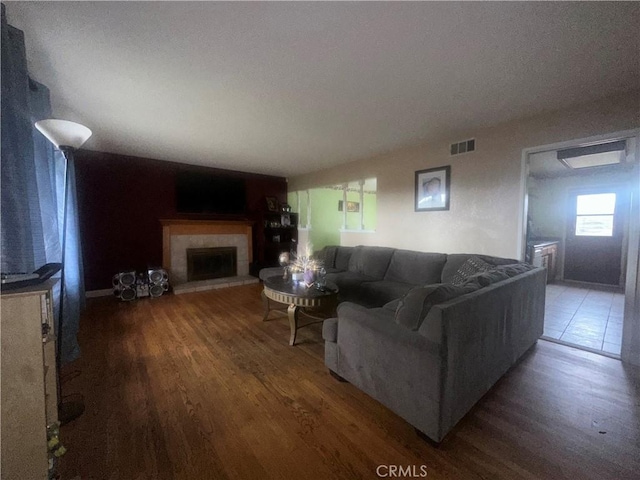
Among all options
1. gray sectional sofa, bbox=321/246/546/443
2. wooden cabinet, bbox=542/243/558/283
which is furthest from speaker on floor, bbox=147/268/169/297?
wooden cabinet, bbox=542/243/558/283

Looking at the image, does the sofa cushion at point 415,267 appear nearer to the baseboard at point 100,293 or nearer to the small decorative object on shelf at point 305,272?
the small decorative object on shelf at point 305,272

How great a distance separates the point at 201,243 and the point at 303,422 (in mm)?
4489

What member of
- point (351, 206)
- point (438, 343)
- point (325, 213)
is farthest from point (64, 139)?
point (351, 206)

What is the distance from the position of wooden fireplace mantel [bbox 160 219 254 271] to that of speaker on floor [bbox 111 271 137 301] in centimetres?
66

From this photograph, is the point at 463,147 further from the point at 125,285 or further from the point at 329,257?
the point at 125,285

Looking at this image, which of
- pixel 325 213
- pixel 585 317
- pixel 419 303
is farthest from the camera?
pixel 325 213

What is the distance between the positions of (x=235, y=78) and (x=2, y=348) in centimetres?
215

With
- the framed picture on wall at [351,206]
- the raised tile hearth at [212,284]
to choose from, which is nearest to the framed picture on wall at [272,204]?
the raised tile hearth at [212,284]

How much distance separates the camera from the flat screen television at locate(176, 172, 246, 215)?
4.88 m

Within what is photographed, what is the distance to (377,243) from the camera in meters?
4.49

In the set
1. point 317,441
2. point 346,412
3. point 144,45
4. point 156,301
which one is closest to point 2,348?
point 317,441

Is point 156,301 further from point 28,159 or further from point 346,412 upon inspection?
point 346,412

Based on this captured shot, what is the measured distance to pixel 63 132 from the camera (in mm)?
1583

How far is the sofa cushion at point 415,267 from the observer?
3.20m
